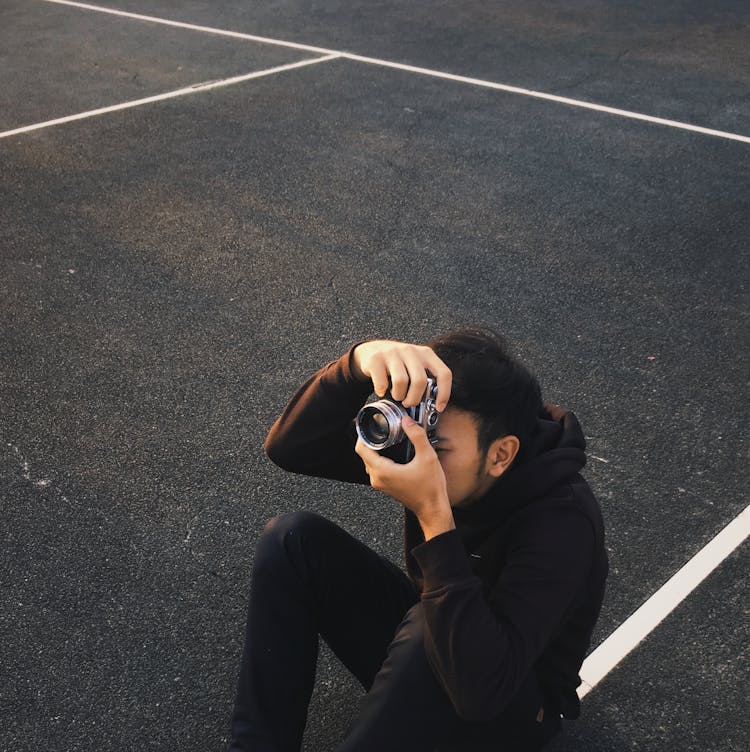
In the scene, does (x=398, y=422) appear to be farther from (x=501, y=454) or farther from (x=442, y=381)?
(x=501, y=454)

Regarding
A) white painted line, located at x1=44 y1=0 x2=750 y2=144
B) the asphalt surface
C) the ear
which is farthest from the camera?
white painted line, located at x1=44 y1=0 x2=750 y2=144

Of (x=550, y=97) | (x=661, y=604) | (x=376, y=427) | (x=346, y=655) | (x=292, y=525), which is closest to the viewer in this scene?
(x=376, y=427)

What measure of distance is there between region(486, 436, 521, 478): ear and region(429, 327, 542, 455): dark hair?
0.01 m

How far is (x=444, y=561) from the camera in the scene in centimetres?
217

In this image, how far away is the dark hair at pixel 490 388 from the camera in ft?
7.38

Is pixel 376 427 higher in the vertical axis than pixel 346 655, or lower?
higher

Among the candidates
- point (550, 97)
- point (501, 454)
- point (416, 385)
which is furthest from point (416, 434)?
point (550, 97)

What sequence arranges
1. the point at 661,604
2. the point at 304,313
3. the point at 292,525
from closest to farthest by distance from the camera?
1. the point at 292,525
2. the point at 661,604
3. the point at 304,313

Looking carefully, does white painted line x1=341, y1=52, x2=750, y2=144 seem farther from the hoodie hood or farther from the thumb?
the thumb

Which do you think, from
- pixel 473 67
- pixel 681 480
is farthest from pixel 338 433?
pixel 473 67

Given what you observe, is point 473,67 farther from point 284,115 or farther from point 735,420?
point 735,420

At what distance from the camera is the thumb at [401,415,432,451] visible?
2.19 m

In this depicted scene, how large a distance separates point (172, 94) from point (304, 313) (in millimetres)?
3703

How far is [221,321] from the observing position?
4.89 meters
